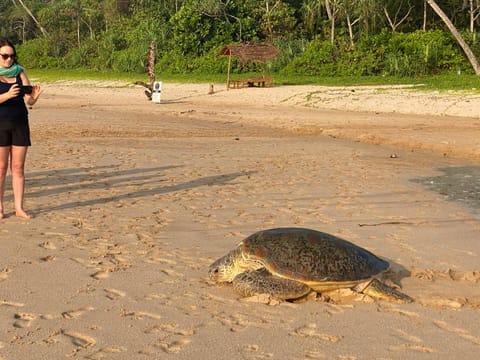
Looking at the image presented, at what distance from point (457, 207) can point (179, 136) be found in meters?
7.71

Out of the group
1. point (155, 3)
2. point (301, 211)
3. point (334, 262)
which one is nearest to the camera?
point (334, 262)

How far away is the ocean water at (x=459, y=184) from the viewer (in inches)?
301

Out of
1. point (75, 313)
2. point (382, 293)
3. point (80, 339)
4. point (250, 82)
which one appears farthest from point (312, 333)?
point (250, 82)

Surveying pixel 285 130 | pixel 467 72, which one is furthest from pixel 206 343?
pixel 467 72

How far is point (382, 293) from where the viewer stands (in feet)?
13.8

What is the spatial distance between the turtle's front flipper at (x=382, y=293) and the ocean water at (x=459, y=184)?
310cm

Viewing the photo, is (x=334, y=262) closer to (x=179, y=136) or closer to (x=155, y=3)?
(x=179, y=136)

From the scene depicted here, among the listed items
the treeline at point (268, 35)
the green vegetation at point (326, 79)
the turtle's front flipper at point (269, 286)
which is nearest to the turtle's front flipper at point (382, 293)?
the turtle's front flipper at point (269, 286)

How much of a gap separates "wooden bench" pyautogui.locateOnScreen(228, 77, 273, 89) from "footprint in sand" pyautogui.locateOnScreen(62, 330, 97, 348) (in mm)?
23480

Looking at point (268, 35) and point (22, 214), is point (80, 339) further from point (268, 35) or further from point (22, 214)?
point (268, 35)

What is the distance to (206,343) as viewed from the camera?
137 inches

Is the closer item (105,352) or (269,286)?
(105,352)

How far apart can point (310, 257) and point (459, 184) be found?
17.3 ft

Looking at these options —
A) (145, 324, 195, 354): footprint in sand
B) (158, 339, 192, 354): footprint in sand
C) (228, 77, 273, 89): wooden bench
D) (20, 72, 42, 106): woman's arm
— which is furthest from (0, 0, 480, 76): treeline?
(158, 339, 192, 354): footprint in sand
